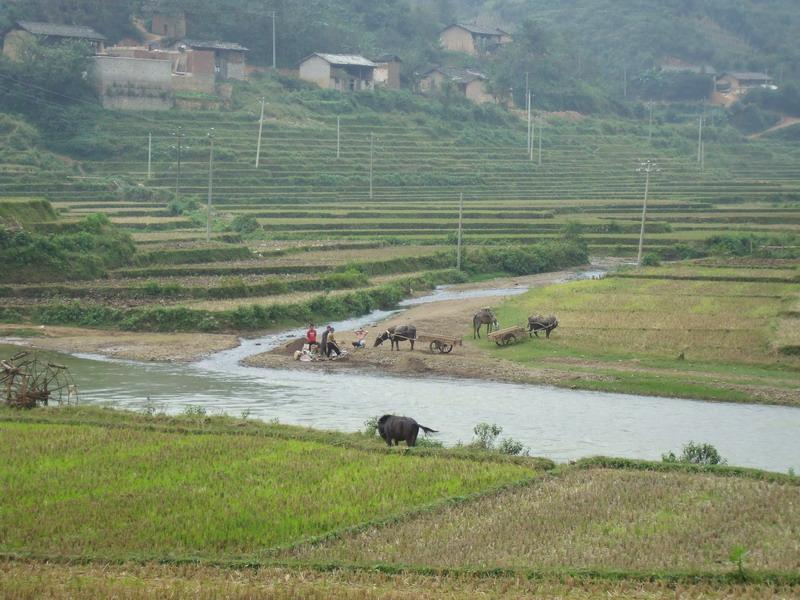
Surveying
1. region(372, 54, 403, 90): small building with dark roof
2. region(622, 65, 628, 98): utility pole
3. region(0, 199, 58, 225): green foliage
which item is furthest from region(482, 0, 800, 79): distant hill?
region(0, 199, 58, 225): green foliage

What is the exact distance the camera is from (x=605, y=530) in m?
13.7

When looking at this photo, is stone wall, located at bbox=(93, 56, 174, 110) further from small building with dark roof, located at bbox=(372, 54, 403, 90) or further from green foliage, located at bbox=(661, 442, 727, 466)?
green foliage, located at bbox=(661, 442, 727, 466)

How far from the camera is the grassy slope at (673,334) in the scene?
23766 millimetres

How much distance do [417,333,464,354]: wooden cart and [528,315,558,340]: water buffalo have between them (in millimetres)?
1865

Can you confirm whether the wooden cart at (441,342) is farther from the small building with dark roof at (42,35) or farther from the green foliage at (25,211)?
the small building with dark roof at (42,35)

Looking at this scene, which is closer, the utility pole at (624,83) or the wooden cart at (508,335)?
the wooden cart at (508,335)

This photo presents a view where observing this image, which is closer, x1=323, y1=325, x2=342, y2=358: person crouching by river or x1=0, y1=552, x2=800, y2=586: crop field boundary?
x1=0, y1=552, x2=800, y2=586: crop field boundary

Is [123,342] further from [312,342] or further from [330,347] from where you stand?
[330,347]

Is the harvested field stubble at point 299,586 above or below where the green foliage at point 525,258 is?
below

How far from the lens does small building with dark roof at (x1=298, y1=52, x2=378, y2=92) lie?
72.5 metres

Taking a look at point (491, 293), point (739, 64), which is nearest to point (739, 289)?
point (491, 293)

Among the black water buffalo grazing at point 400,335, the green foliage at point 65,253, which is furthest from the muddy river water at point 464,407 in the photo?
the green foliage at point 65,253

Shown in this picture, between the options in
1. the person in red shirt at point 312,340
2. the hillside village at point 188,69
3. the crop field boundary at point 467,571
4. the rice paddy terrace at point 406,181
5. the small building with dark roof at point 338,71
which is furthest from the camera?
the small building with dark roof at point 338,71

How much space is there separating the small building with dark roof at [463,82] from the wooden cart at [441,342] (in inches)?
2100
